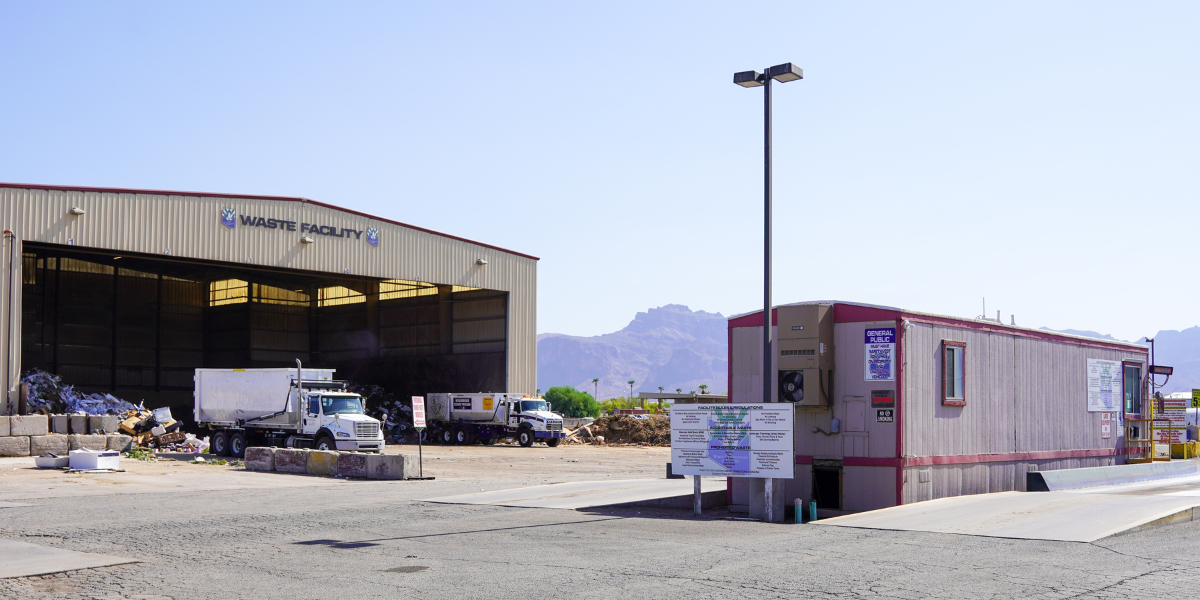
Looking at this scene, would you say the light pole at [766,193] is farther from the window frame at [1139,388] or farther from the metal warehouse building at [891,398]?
the window frame at [1139,388]

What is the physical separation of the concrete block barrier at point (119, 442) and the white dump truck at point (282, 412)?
2.95 metres

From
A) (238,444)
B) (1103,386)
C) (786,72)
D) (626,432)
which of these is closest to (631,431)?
(626,432)

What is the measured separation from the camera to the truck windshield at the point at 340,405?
1318 inches

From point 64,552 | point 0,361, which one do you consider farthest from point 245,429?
point 64,552

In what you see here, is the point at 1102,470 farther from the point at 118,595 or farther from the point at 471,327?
the point at 471,327

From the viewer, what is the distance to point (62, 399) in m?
39.2

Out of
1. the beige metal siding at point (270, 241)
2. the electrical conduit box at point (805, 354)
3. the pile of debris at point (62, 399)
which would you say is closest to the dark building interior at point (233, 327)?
the beige metal siding at point (270, 241)

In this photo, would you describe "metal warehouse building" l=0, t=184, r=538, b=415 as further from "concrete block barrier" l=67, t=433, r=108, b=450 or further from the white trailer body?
the white trailer body

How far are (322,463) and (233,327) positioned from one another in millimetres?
40291

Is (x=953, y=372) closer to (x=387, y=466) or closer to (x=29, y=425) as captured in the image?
(x=387, y=466)

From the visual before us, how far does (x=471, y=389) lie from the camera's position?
52031 mm

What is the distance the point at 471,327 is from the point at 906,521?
132ft

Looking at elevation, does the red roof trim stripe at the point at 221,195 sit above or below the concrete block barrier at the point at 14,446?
above

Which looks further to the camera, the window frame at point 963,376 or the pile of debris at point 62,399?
the pile of debris at point 62,399
